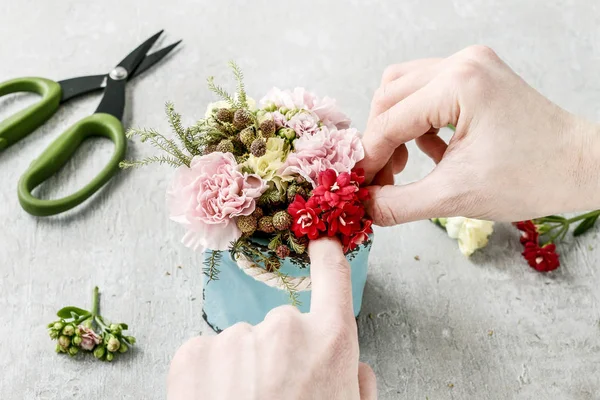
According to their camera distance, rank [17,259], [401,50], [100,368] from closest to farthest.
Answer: [100,368]
[17,259]
[401,50]

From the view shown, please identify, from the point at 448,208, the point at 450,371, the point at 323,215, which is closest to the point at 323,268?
the point at 323,215

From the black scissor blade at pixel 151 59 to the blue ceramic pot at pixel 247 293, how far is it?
561 mm

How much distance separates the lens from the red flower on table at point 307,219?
0.85 metres

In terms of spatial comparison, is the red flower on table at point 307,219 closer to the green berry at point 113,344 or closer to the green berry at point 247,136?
the green berry at point 247,136

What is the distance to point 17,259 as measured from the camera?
1.21m

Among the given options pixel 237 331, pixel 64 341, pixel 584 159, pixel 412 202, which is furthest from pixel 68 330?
pixel 584 159

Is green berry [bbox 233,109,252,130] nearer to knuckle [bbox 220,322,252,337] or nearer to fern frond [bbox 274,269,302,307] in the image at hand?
fern frond [bbox 274,269,302,307]

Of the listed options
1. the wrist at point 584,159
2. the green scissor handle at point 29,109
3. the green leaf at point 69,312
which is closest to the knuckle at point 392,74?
the wrist at point 584,159

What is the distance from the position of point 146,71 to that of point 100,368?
670mm

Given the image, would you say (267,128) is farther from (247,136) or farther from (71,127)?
(71,127)

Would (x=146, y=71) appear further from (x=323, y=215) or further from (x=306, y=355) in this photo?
(x=306, y=355)

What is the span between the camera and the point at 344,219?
0.87 meters

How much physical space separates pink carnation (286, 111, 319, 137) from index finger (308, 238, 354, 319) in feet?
0.49

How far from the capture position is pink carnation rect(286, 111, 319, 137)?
36.0 inches
